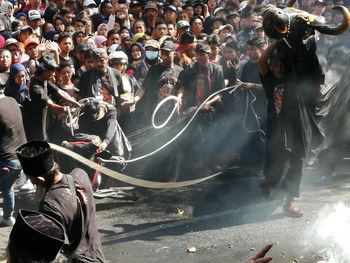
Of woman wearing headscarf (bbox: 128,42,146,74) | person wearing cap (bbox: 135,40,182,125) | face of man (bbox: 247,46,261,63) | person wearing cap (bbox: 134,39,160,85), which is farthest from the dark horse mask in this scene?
woman wearing headscarf (bbox: 128,42,146,74)

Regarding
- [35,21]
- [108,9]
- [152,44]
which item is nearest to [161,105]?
[152,44]

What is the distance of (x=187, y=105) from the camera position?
9312 millimetres

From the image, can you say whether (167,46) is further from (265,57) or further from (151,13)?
(151,13)

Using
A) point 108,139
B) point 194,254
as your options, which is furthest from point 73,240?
point 108,139

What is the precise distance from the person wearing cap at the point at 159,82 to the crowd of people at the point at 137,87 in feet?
0.05

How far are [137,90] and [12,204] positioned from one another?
291 cm

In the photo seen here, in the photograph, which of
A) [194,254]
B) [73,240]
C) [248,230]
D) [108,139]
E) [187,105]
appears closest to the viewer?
[73,240]

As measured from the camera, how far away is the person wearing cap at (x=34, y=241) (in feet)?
8.80

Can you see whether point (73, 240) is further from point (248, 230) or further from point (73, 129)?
point (73, 129)

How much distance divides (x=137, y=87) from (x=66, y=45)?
1.26 m

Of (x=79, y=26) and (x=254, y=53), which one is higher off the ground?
(x=79, y=26)

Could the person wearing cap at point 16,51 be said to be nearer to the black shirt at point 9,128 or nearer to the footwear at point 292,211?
the black shirt at point 9,128

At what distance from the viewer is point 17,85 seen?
8.43 metres

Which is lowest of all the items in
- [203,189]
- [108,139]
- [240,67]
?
[203,189]
